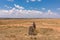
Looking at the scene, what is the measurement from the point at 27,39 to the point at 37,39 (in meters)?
1.41

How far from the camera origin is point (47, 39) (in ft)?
75.9

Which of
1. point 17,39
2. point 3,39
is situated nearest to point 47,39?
point 17,39

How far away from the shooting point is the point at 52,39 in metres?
23.3

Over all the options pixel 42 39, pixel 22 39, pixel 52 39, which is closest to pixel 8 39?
pixel 22 39

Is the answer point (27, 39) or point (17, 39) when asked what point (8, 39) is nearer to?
point (17, 39)

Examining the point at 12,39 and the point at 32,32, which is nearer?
the point at 12,39

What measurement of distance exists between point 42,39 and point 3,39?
5441 millimetres

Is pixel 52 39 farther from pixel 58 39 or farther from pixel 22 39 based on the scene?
pixel 22 39

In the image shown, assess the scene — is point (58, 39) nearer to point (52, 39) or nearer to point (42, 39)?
point (52, 39)

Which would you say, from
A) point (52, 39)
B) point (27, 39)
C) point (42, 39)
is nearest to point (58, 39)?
point (52, 39)

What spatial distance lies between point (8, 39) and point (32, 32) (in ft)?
17.4

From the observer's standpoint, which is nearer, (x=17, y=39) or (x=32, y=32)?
(x=17, y=39)

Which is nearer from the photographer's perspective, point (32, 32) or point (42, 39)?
point (42, 39)

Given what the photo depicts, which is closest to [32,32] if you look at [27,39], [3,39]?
[27,39]
